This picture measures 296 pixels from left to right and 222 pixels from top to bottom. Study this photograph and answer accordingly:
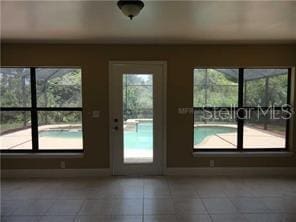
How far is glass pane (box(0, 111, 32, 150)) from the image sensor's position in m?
4.95

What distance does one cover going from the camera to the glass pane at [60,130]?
4.99 m

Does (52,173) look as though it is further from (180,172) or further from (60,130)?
(180,172)

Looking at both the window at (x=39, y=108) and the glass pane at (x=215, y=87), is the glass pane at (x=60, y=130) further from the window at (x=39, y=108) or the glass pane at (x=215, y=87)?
the glass pane at (x=215, y=87)

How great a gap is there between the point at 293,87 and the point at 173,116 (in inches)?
87.9

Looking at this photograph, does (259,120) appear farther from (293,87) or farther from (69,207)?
(69,207)

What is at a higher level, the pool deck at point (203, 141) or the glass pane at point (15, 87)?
the glass pane at point (15, 87)

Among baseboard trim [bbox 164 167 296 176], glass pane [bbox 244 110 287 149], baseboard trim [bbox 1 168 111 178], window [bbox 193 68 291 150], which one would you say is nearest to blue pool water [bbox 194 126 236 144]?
window [bbox 193 68 291 150]

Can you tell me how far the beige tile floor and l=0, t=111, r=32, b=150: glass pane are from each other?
67 cm

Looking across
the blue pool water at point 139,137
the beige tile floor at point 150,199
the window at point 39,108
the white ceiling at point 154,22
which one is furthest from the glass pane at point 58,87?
the beige tile floor at point 150,199

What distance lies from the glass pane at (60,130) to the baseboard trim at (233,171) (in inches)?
70.5

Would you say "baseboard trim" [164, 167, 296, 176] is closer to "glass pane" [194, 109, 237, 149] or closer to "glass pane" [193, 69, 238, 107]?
"glass pane" [194, 109, 237, 149]

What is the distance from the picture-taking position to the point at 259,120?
512cm

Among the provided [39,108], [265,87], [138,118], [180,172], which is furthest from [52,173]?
[265,87]

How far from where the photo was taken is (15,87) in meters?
4.93
